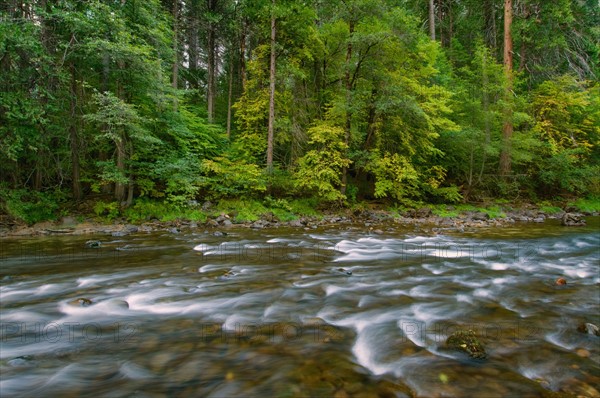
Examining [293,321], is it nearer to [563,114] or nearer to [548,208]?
[548,208]

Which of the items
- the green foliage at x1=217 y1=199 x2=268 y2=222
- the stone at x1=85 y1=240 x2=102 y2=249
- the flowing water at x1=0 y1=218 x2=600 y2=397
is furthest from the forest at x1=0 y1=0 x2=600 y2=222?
the flowing water at x1=0 y1=218 x2=600 y2=397

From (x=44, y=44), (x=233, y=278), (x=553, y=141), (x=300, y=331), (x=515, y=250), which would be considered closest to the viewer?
(x=300, y=331)

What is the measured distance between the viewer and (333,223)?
11.8 metres

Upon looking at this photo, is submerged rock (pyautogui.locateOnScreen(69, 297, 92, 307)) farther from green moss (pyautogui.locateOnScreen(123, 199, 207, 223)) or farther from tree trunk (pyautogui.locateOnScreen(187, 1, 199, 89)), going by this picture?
tree trunk (pyautogui.locateOnScreen(187, 1, 199, 89))

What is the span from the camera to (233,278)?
17.6ft

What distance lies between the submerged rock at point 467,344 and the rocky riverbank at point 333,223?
22.7 feet

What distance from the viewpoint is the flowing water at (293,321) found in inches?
99.6

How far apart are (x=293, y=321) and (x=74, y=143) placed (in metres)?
10.3

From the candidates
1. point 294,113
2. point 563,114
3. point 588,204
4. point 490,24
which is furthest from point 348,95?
point 490,24

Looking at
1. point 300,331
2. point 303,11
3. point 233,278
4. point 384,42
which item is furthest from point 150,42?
point 300,331

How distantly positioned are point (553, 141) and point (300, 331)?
58.2 feet

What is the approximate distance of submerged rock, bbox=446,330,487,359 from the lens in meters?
2.84

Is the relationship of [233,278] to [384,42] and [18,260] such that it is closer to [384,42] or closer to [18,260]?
[18,260]

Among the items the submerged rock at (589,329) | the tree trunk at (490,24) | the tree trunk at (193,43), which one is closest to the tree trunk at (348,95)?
the submerged rock at (589,329)
